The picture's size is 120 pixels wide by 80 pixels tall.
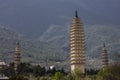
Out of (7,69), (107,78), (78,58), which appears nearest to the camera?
(107,78)

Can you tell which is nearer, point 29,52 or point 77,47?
point 77,47

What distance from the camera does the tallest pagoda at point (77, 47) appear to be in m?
A: 93.4

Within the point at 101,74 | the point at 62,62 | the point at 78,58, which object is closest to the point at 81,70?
the point at 78,58

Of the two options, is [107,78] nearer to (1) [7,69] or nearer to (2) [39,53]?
(1) [7,69]

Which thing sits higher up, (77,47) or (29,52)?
(29,52)

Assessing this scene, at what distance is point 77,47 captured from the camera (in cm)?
9594

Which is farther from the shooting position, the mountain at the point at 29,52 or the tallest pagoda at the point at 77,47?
the mountain at the point at 29,52

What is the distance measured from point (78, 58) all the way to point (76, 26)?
26.0 feet

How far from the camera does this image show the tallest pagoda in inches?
3679

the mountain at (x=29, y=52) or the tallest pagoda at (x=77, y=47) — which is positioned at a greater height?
the mountain at (x=29, y=52)

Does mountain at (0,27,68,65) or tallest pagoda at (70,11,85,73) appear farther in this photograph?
mountain at (0,27,68,65)

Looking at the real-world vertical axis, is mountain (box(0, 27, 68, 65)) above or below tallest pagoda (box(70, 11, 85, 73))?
above

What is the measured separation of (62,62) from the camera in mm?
176375

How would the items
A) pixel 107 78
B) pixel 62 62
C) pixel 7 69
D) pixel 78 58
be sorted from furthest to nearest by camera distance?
pixel 62 62
pixel 78 58
pixel 7 69
pixel 107 78
